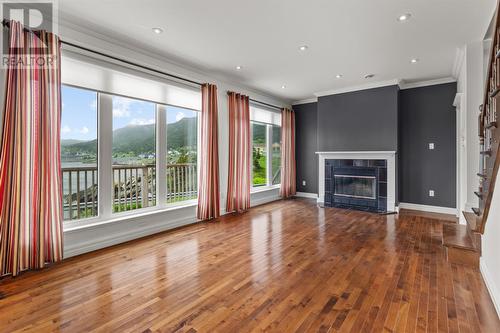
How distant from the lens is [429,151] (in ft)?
17.4

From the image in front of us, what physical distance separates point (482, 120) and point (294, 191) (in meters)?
4.68

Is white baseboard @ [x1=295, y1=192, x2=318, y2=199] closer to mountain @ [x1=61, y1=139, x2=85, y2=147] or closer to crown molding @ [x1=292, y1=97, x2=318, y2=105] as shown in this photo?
crown molding @ [x1=292, y1=97, x2=318, y2=105]

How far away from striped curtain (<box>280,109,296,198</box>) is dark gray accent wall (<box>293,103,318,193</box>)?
29 centimetres

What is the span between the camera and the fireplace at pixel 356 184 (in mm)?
5375

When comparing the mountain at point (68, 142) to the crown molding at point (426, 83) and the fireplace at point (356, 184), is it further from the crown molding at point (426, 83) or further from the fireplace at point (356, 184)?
the crown molding at point (426, 83)

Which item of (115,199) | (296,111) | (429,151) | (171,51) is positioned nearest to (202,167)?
(115,199)

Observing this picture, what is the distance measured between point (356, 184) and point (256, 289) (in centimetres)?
431

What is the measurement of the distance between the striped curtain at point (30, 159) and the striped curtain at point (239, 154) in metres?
2.92

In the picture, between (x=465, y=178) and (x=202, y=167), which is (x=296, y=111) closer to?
A: (x=202, y=167)

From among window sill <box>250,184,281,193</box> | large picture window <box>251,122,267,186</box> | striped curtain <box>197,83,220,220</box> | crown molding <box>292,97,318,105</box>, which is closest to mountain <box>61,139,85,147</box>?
striped curtain <box>197,83,220,220</box>

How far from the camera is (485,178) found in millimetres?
2627

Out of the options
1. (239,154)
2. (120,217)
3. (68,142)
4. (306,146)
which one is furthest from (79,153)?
(306,146)

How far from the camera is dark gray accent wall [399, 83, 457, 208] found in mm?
5082

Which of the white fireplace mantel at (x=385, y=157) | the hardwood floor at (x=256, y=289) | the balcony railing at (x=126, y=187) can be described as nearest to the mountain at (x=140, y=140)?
the balcony railing at (x=126, y=187)
